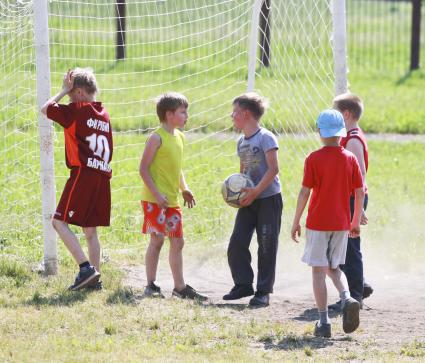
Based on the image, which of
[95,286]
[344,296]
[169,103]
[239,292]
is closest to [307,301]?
[239,292]

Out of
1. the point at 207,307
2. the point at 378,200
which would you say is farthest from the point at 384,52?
the point at 207,307

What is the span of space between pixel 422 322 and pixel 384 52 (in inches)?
665

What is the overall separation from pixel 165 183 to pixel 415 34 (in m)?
13.7

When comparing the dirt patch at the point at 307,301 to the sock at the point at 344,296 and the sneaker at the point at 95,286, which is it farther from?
the sneaker at the point at 95,286

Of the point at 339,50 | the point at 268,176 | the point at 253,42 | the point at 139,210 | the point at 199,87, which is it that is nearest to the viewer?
the point at 268,176

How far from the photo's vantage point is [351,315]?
614 cm

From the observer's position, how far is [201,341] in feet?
19.8

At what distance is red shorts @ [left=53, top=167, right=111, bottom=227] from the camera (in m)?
7.10

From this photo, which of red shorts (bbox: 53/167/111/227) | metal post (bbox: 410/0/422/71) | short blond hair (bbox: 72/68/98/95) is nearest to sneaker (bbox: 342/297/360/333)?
red shorts (bbox: 53/167/111/227)

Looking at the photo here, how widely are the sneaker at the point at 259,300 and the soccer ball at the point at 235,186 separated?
2.32 ft

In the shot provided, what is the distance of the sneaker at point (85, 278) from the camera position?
7.08 metres

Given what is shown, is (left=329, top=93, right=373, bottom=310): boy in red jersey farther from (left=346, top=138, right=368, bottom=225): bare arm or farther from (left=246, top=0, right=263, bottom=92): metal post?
(left=246, top=0, right=263, bottom=92): metal post

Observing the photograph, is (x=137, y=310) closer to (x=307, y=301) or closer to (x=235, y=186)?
(x=235, y=186)

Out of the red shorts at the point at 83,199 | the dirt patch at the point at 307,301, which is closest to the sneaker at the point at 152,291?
the dirt patch at the point at 307,301
